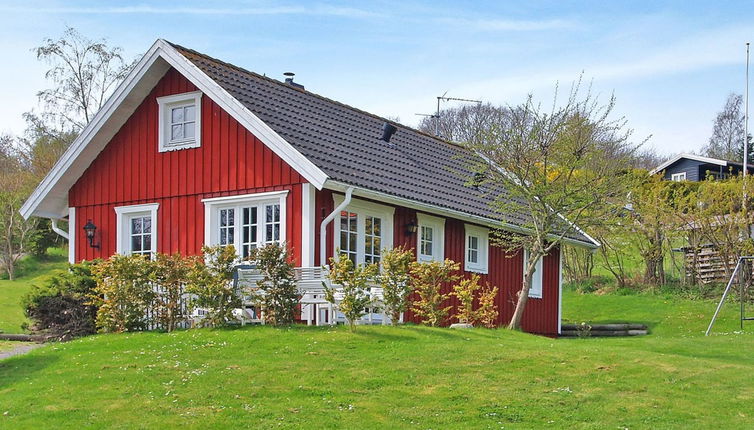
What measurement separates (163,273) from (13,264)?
22843 mm

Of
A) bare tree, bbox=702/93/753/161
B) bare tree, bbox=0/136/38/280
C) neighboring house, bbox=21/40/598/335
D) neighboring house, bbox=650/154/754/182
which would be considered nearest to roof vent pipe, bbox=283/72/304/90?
neighboring house, bbox=21/40/598/335

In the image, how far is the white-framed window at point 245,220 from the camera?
1758cm

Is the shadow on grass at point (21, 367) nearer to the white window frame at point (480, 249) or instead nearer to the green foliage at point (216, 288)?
the green foliage at point (216, 288)

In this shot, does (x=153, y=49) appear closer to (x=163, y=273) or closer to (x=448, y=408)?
(x=163, y=273)

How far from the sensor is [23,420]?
34.0 feet

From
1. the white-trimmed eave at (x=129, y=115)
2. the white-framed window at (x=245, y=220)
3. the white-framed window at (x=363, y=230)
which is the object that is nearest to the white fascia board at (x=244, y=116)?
the white-trimmed eave at (x=129, y=115)

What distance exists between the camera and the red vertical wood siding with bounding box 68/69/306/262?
17.7 m

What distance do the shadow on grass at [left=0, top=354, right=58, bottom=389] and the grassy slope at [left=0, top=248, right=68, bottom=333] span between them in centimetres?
620

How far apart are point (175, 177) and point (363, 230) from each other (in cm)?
397

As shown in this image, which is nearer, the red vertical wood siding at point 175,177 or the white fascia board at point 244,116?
the white fascia board at point 244,116

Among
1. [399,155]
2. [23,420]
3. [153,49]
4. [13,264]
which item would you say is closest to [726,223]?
[399,155]

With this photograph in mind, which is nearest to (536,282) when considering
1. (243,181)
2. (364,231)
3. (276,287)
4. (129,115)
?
(364,231)

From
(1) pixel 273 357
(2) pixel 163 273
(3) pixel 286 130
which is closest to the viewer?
(1) pixel 273 357

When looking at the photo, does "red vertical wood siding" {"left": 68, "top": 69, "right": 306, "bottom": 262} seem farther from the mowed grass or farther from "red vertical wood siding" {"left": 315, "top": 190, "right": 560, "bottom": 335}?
the mowed grass
